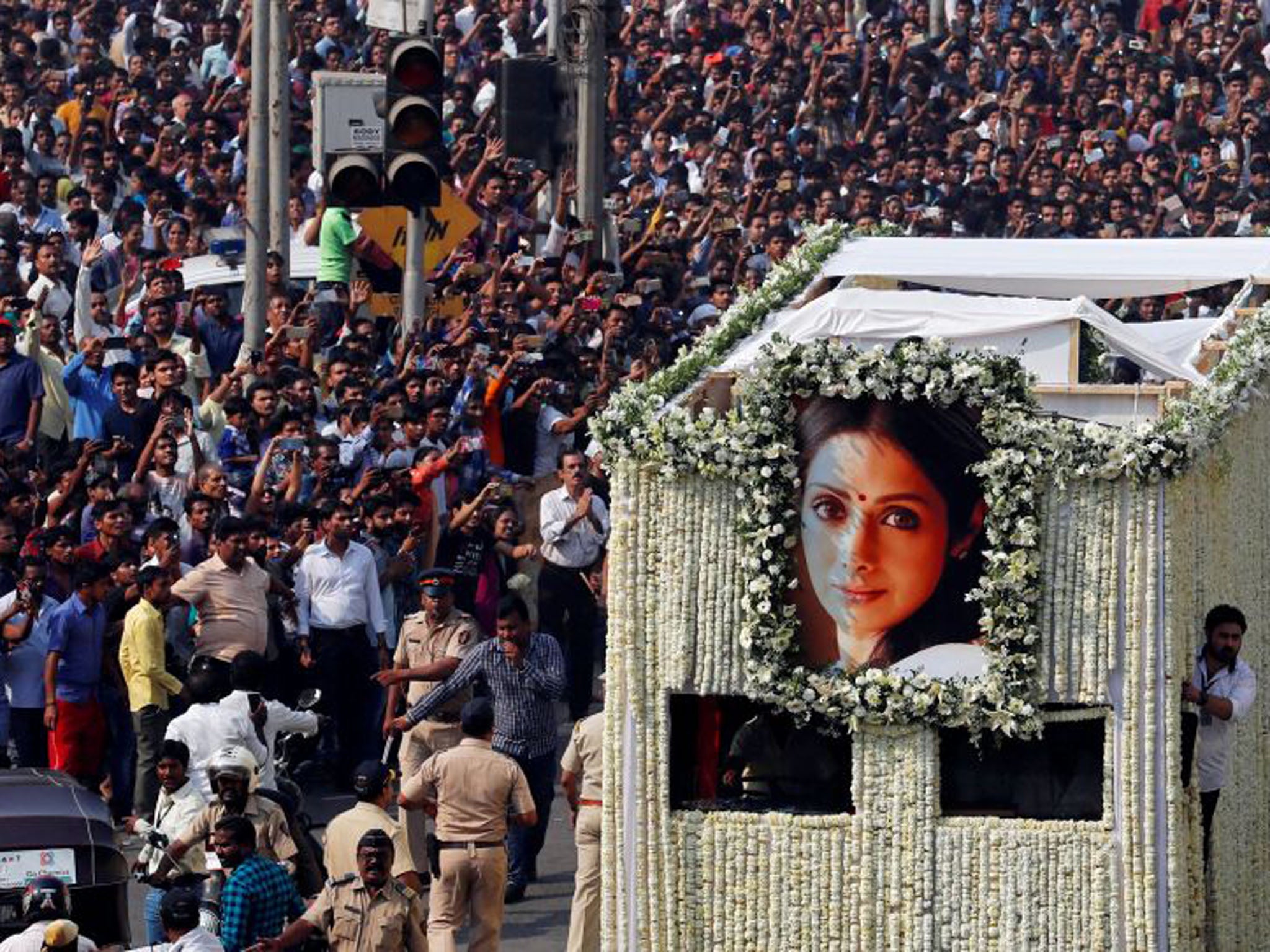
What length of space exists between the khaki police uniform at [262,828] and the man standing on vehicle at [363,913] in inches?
25.1

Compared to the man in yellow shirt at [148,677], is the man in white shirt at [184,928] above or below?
below

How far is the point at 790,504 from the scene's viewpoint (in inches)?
554

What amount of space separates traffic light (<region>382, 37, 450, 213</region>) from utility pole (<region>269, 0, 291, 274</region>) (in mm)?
3756

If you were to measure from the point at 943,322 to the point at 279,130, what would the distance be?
32.1 ft

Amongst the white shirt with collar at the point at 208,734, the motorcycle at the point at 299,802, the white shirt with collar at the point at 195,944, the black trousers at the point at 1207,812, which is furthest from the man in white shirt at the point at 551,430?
the white shirt with collar at the point at 195,944

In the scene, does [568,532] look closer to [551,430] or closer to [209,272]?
[551,430]

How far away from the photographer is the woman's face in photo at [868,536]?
1403cm

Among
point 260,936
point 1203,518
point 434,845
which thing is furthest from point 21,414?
point 1203,518

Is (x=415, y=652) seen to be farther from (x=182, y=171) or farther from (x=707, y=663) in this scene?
(x=182, y=171)

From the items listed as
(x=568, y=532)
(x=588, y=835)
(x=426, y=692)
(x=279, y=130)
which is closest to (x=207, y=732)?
(x=588, y=835)

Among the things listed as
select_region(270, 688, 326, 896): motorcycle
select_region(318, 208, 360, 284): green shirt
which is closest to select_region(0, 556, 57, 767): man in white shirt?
select_region(270, 688, 326, 896): motorcycle

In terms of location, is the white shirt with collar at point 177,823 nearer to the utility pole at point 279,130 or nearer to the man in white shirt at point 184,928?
the man in white shirt at point 184,928

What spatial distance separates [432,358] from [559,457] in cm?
113

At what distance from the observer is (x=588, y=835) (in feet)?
51.8
